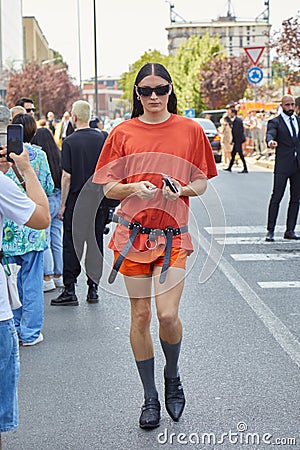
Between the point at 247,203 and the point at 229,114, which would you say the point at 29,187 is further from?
the point at 229,114

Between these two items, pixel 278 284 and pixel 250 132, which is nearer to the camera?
pixel 278 284

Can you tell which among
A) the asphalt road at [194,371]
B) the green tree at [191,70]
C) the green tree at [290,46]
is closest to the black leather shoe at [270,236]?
the asphalt road at [194,371]

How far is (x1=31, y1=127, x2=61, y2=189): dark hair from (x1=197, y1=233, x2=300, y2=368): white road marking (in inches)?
63.6

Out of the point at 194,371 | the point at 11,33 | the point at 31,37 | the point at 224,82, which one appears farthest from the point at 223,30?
the point at 194,371

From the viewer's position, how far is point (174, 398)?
528cm

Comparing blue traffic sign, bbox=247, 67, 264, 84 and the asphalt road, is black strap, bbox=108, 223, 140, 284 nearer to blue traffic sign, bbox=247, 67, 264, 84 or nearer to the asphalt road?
the asphalt road

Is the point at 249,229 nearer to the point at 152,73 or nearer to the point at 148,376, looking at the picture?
the point at 148,376

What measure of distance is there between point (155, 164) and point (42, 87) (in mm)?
72139

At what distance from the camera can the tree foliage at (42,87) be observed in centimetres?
7075

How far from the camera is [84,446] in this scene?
16.1 feet

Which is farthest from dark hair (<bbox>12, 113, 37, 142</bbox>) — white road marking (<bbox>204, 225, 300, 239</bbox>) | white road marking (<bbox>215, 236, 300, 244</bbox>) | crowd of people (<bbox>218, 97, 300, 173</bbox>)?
crowd of people (<bbox>218, 97, 300, 173</bbox>)

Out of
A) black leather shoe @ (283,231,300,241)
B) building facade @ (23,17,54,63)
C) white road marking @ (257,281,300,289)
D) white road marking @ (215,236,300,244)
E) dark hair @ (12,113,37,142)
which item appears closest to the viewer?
dark hair @ (12,113,37,142)

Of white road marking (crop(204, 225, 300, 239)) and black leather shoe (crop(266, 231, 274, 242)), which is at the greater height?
black leather shoe (crop(266, 231, 274, 242))

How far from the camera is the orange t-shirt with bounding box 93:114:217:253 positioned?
5039 millimetres
